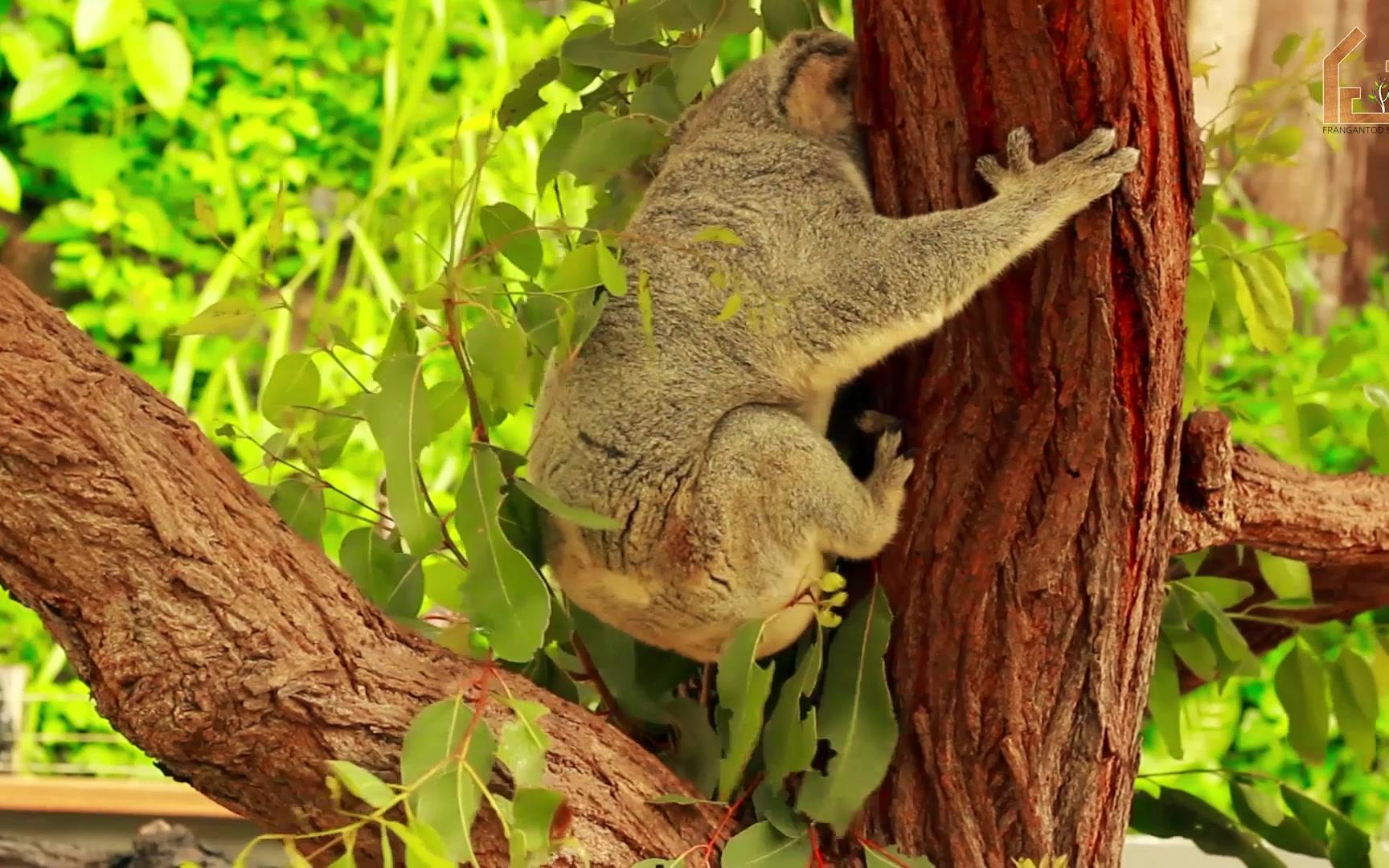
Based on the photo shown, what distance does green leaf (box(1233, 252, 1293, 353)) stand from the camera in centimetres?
208

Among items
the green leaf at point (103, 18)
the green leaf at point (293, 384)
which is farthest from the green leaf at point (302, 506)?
the green leaf at point (103, 18)

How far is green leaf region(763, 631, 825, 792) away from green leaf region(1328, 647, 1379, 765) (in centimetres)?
118

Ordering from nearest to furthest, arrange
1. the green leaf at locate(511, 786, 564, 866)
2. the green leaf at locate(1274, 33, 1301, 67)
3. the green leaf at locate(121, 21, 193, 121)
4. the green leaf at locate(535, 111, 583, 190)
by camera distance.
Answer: the green leaf at locate(511, 786, 564, 866) < the green leaf at locate(1274, 33, 1301, 67) < the green leaf at locate(535, 111, 583, 190) < the green leaf at locate(121, 21, 193, 121)

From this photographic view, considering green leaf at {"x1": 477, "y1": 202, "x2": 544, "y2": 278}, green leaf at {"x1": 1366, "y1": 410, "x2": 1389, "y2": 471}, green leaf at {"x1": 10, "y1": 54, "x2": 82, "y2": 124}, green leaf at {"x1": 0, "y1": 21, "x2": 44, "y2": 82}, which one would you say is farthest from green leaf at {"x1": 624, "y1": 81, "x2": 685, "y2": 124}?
green leaf at {"x1": 0, "y1": 21, "x2": 44, "y2": 82}

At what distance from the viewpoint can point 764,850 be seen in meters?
1.81

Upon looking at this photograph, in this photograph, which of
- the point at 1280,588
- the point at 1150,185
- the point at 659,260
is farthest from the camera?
the point at 1280,588

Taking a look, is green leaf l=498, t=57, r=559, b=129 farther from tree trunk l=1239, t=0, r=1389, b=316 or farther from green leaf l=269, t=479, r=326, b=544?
tree trunk l=1239, t=0, r=1389, b=316

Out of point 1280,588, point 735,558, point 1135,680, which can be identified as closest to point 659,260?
point 735,558

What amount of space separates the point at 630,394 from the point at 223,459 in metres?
0.56

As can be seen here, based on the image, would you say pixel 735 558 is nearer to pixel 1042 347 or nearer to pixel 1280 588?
pixel 1042 347

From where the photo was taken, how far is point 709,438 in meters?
1.89

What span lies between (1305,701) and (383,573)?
1658 millimetres

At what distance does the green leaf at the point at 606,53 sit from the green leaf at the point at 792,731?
3.14 ft

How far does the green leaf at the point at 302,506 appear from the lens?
197cm
